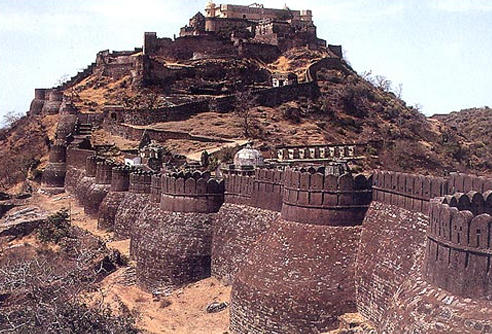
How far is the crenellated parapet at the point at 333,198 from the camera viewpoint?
14508 millimetres

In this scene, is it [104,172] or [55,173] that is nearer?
[104,172]

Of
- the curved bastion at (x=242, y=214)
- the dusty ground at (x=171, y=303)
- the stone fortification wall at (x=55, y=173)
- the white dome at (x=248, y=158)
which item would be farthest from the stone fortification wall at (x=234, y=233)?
the stone fortification wall at (x=55, y=173)

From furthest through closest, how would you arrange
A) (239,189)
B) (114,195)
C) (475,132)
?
(475,132) → (114,195) → (239,189)

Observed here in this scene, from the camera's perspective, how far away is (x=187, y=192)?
1962 centimetres

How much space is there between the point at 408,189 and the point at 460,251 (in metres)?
3.36

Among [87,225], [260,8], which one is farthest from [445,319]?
[260,8]

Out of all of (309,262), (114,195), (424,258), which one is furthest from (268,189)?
(114,195)

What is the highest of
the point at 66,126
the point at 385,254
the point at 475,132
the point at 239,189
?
the point at 475,132

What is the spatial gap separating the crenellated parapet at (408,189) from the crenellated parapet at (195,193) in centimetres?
617

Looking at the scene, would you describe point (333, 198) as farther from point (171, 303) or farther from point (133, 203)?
point (133, 203)

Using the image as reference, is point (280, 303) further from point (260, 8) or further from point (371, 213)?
point (260, 8)

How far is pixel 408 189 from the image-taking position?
13.2 m

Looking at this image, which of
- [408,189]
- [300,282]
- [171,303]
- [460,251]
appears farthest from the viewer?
[171,303]

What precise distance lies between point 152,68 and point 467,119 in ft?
168
